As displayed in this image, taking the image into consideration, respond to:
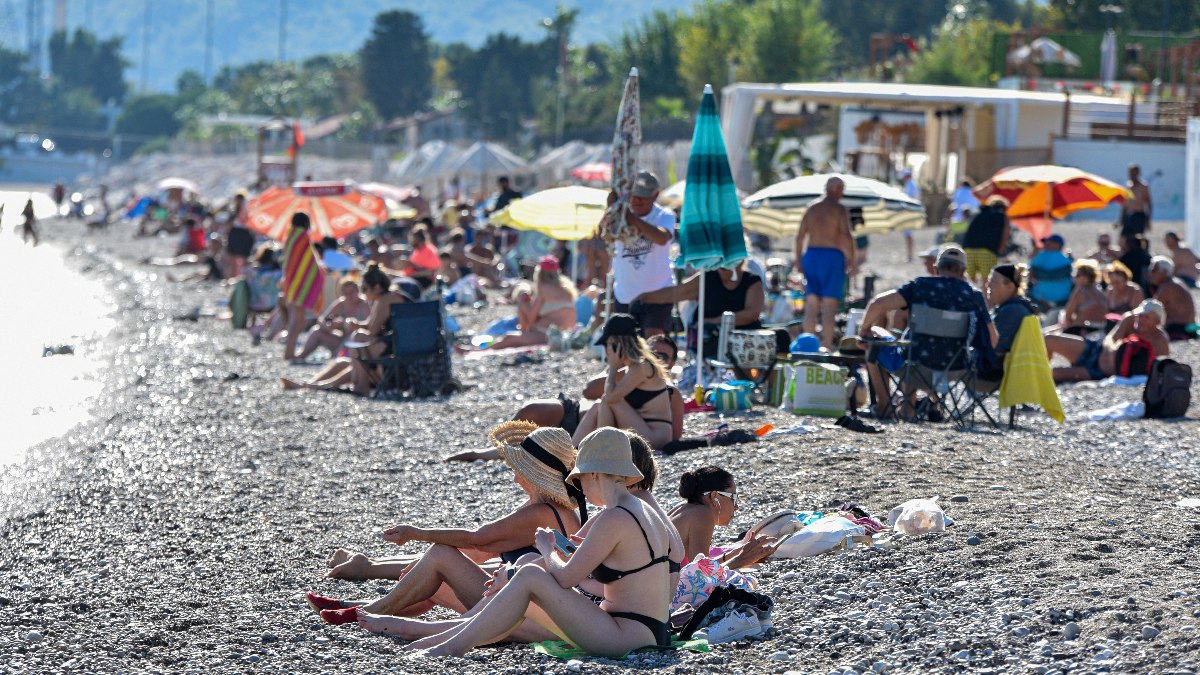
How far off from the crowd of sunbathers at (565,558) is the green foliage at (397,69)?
104087mm

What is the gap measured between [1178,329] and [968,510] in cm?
727

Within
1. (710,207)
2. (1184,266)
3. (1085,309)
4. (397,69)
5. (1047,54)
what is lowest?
(1085,309)

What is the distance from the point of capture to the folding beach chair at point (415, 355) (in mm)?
11398

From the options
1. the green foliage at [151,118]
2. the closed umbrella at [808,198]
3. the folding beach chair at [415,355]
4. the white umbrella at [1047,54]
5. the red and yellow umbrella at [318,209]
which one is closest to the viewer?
the folding beach chair at [415,355]

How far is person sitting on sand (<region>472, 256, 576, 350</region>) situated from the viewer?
1379 centimetres

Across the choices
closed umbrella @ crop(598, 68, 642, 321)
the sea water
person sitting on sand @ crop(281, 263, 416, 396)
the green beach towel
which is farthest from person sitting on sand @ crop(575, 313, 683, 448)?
the sea water

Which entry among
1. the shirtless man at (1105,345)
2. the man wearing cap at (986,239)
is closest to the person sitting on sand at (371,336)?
the shirtless man at (1105,345)

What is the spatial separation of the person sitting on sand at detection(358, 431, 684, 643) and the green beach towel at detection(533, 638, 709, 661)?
0.04 metres

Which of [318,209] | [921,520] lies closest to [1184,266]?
[318,209]

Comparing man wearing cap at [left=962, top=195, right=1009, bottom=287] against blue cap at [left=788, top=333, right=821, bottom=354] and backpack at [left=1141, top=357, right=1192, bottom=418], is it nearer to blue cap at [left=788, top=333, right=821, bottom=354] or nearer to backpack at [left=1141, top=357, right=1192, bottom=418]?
backpack at [left=1141, top=357, right=1192, bottom=418]

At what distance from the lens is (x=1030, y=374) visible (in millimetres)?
8898

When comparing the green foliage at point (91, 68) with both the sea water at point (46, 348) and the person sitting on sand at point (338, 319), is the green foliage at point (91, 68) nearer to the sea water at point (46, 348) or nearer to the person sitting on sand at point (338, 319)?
the sea water at point (46, 348)

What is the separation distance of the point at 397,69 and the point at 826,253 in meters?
100

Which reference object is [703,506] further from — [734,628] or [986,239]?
[986,239]
